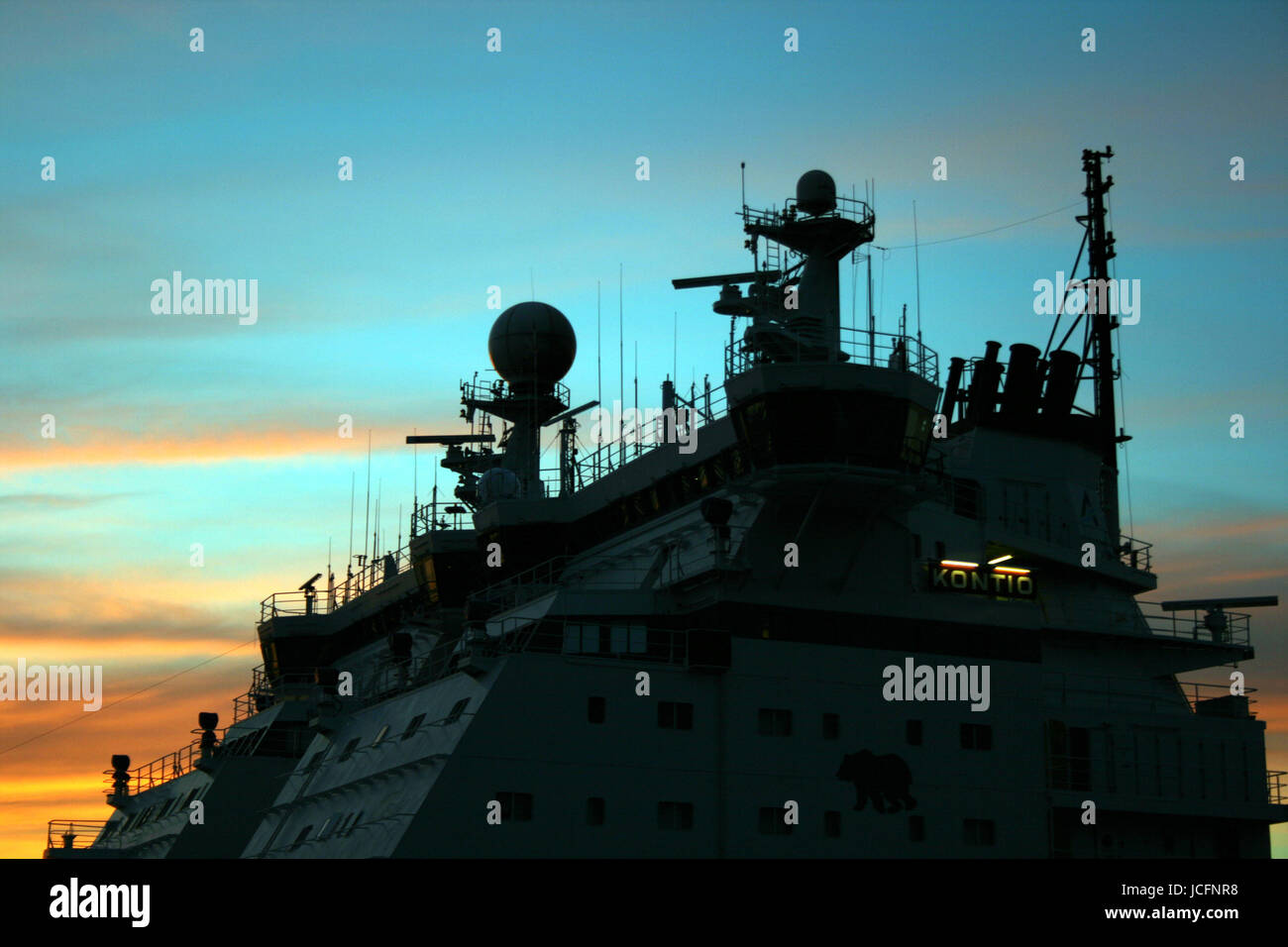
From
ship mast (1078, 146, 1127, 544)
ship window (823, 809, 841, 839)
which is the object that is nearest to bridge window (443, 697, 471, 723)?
ship window (823, 809, 841, 839)

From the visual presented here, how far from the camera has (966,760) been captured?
48.0m

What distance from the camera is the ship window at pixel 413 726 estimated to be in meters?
47.1

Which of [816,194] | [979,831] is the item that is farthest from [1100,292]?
[979,831]

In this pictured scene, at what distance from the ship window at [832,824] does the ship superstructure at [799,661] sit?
10 centimetres

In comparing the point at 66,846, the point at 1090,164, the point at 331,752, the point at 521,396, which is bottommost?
the point at 66,846

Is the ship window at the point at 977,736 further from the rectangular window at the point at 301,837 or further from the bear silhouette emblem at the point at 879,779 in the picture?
the rectangular window at the point at 301,837

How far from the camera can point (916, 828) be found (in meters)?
46.8

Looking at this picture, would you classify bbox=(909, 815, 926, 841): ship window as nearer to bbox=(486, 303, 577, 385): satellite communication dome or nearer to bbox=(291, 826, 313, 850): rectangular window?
bbox=(291, 826, 313, 850): rectangular window

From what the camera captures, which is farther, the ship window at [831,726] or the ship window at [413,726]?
the ship window at [413,726]

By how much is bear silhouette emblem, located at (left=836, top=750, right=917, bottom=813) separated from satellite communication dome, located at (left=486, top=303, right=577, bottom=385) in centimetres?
2741

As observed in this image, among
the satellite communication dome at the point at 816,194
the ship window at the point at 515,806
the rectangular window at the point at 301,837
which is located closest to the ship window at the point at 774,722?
the ship window at the point at 515,806
